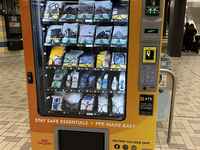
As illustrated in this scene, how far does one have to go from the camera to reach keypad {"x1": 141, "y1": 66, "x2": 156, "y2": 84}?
1.77 metres

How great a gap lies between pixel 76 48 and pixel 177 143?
71.7 inches

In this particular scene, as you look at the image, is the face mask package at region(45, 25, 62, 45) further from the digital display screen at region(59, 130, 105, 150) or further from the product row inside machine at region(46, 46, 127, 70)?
the digital display screen at region(59, 130, 105, 150)

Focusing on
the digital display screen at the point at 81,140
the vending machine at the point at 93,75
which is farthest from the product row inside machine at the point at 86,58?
the digital display screen at the point at 81,140

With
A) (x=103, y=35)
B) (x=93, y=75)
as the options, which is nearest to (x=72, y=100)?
(x=93, y=75)

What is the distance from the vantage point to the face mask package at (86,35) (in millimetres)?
2055

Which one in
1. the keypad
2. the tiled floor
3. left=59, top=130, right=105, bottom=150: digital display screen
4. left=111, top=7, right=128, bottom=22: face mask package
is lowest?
the tiled floor

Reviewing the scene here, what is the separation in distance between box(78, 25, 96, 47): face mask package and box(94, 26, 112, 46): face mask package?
56 millimetres

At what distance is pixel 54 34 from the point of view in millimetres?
2094

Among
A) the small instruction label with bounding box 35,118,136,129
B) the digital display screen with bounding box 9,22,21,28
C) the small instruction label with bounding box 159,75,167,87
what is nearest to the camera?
the small instruction label with bounding box 35,118,136,129

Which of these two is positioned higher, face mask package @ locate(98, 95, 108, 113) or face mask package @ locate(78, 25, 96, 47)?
face mask package @ locate(78, 25, 96, 47)

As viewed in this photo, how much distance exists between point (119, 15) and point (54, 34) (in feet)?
2.44

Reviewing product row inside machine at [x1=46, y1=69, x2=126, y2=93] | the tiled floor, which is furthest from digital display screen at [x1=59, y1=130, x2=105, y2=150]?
the tiled floor

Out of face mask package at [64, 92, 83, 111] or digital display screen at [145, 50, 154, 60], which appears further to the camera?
face mask package at [64, 92, 83, 111]

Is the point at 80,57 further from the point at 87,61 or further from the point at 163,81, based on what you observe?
the point at 163,81
